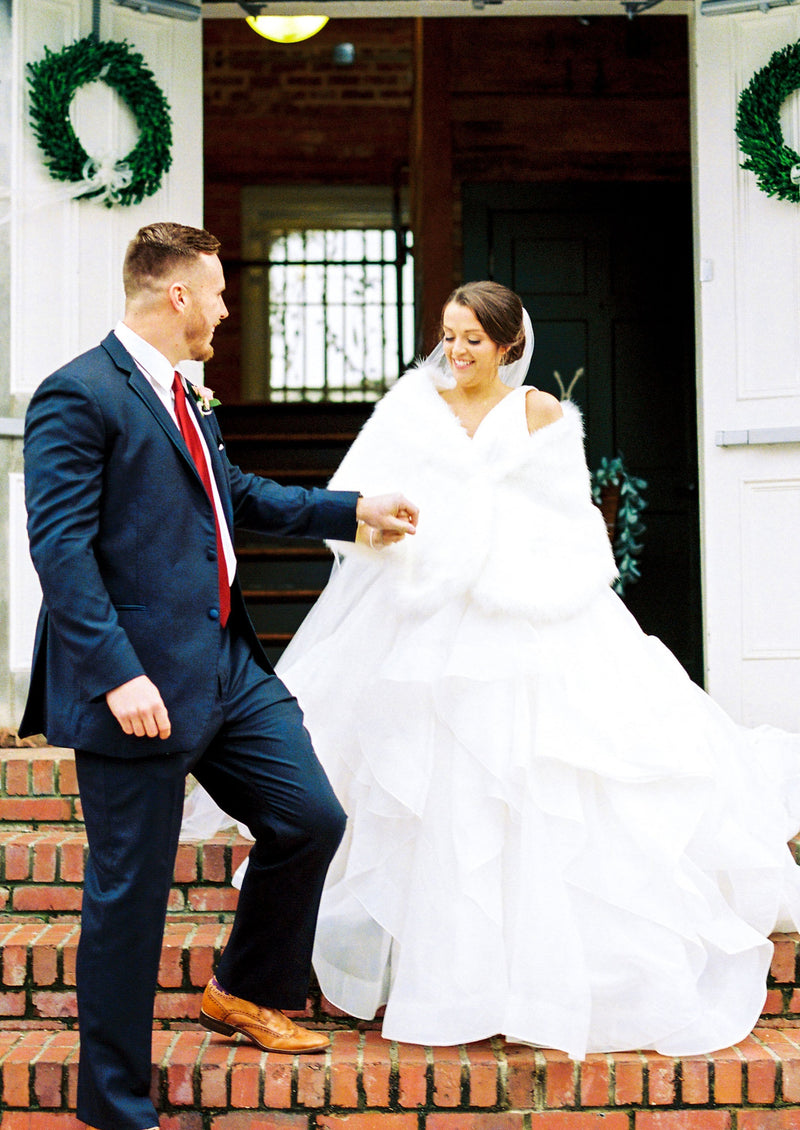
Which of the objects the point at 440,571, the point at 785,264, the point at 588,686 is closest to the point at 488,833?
the point at 588,686

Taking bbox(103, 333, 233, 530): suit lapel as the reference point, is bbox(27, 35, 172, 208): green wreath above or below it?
above

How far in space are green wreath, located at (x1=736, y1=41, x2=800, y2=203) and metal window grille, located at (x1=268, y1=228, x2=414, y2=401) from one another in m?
6.08

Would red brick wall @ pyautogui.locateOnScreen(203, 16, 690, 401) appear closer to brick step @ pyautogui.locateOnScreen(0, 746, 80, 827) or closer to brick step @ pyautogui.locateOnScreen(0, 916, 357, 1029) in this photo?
brick step @ pyautogui.locateOnScreen(0, 746, 80, 827)

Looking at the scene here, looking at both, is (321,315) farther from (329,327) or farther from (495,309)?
(495,309)

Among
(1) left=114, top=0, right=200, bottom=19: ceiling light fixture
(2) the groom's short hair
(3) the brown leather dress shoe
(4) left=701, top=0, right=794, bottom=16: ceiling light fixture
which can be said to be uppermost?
(1) left=114, top=0, right=200, bottom=19: ceiling light fixture

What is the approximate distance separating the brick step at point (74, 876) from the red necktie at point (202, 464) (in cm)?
98

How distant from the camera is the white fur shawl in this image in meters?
2.98

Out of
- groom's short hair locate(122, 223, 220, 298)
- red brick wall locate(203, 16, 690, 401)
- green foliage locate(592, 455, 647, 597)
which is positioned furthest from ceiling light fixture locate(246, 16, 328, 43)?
groom's short hair locate(122, 223, 220, 298)

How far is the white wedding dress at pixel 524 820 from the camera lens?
2.71 meters

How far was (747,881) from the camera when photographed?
9.84 ft

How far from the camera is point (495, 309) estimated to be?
10.1ft

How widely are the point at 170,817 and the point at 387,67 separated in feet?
27.4

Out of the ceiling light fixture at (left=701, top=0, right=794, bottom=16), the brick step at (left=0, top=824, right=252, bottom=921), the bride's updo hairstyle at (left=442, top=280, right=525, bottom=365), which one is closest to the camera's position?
the bride's updo hairstyle at (left=442, top=280, right=525, bottom=365)

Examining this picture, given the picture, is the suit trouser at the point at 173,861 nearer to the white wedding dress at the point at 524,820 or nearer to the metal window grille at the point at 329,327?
the white wedding dress at the point at 524,820
